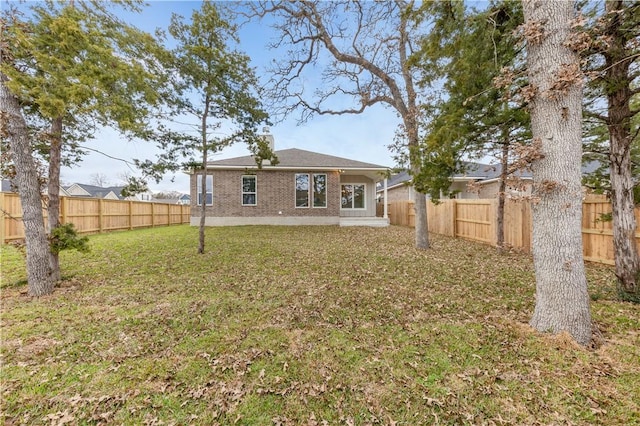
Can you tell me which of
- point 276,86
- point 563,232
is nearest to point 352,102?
point 276,86

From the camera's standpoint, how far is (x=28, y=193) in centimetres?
429

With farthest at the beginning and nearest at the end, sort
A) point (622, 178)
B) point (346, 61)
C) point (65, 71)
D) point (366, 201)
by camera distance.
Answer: point (366, 201), point (346, 61), point (622, 178), point (65, 71)

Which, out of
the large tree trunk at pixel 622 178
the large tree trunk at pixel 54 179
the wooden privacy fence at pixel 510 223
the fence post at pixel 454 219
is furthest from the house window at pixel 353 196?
the large tree trunk at pixel 54 179

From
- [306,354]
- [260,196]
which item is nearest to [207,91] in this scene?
[306,354]

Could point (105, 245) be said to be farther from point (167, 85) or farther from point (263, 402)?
point (263, 402)

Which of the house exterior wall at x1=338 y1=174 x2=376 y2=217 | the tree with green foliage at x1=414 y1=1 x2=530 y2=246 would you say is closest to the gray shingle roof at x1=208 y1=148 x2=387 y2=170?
the house exterior wall at x1=338 y1=174 x2=376 y2=217

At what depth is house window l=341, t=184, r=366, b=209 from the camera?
60.1ft

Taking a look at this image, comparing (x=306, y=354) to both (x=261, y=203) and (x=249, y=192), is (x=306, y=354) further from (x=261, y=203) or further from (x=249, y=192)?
(x=249, y=192)

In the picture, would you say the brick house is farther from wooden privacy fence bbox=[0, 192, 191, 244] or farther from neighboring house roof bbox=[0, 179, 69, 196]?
neighboring house roof bbox=[0, 179, 69, 196]

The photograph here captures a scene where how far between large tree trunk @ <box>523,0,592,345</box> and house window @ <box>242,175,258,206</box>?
47.1 feet

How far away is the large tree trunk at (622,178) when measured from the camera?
4.01 m

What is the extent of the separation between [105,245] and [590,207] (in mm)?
14660

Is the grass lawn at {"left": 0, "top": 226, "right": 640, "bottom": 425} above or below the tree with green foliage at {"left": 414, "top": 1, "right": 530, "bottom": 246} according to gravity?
below

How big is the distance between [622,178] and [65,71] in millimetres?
8761
